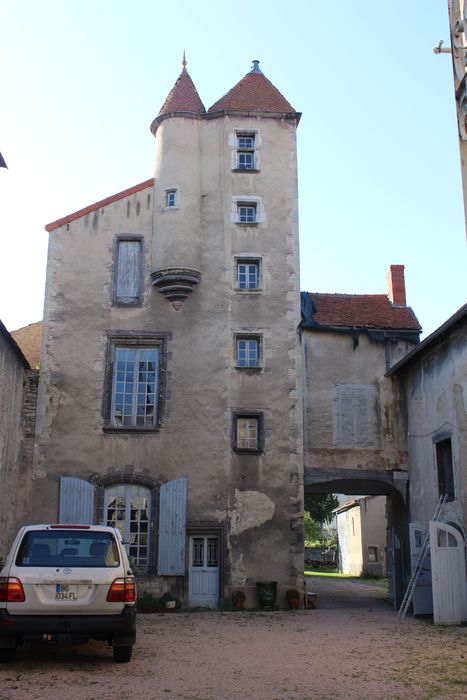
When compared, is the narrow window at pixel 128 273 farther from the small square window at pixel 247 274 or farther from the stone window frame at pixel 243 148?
the stone window frame at pixel 243 148

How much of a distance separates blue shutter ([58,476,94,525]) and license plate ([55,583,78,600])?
9992mm

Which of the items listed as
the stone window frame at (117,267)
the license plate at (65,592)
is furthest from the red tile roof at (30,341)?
the license plate at (65,592)

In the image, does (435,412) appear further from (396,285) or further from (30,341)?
(30,341)

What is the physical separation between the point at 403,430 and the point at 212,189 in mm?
8445

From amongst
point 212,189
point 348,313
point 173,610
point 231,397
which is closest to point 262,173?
point 212,189

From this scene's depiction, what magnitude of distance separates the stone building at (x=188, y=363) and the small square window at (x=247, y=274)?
0.04 meters

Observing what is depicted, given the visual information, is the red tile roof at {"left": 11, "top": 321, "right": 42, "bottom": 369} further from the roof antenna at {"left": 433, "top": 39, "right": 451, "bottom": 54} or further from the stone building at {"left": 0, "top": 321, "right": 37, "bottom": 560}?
the roof antenna at {"left": 433, "top": 39, "right": 451, "bottom": 54}

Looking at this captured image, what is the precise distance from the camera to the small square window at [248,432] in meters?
18.9

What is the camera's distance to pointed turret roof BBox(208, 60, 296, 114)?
21672 mm

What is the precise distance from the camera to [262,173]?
21016mm

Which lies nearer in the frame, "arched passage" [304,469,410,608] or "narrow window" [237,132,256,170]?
"arched passage" [304,469,410,608]

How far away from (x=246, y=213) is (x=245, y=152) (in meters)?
1.88

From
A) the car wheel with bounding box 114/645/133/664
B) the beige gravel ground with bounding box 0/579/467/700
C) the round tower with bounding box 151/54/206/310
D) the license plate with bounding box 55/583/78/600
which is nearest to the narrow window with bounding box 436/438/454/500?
the beige gravel ground with bounding box 0/579/467/700

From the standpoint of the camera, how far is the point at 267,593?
17.8 metres
